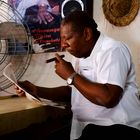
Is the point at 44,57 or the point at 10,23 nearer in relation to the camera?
the point at 10,23

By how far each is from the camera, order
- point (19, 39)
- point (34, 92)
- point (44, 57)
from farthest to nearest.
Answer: point (44, 57) < point (19, 39) < point (34, 92)

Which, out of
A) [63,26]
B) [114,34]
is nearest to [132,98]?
[63,26]

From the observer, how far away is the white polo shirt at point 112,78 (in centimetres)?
125

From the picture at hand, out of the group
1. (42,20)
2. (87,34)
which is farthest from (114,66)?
(42,20)

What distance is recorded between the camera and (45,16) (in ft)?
6.22

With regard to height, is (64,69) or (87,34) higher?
(87,34)

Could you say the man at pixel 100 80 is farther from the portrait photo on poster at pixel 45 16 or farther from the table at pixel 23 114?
the portrait photo on poster at pixel 45 16

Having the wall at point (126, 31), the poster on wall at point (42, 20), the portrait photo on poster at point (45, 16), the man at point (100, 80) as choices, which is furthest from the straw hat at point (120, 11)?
the man at point (100, 80)

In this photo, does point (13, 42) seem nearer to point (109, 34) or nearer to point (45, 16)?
point (45, 16)

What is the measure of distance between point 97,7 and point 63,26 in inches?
27.9

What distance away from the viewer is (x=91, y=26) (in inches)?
53.4

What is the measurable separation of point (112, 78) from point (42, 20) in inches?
32.7

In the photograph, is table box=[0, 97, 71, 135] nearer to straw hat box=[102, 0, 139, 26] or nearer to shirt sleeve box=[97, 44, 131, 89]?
shirt sleeve box=[97, 44, 131, 89]

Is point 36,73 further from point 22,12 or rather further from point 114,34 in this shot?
point 114,34
